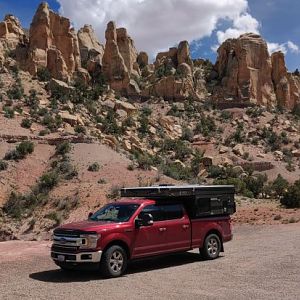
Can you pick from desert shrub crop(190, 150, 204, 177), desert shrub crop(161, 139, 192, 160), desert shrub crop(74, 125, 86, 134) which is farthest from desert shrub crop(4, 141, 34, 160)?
desert shrub crop(161, 139, 192, 160)

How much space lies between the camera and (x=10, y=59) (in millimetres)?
61531

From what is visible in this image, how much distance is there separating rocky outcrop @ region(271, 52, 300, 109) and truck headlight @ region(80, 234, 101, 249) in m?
77.1

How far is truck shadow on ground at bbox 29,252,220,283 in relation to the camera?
11.2 meters

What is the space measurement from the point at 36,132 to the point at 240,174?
770 inches

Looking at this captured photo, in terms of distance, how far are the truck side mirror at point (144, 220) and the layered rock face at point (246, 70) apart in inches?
2678

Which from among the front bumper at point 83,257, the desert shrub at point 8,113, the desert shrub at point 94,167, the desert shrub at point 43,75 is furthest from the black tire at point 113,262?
the desert shrub at point 43,75

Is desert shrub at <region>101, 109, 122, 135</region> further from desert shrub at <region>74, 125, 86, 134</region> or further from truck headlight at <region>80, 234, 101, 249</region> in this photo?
truck headlight at <region>80, 234, 101, 249</region>

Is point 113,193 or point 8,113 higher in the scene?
point 8,113

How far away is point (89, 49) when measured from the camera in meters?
75.3

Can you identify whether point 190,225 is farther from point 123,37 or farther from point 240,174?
point 123,37

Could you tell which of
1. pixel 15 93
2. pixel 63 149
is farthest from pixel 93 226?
pixel 15 93

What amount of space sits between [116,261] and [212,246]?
355 cm

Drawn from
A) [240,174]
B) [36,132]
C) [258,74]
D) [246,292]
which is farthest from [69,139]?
[258,74]

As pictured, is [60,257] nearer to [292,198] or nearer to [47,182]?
[292,198]
